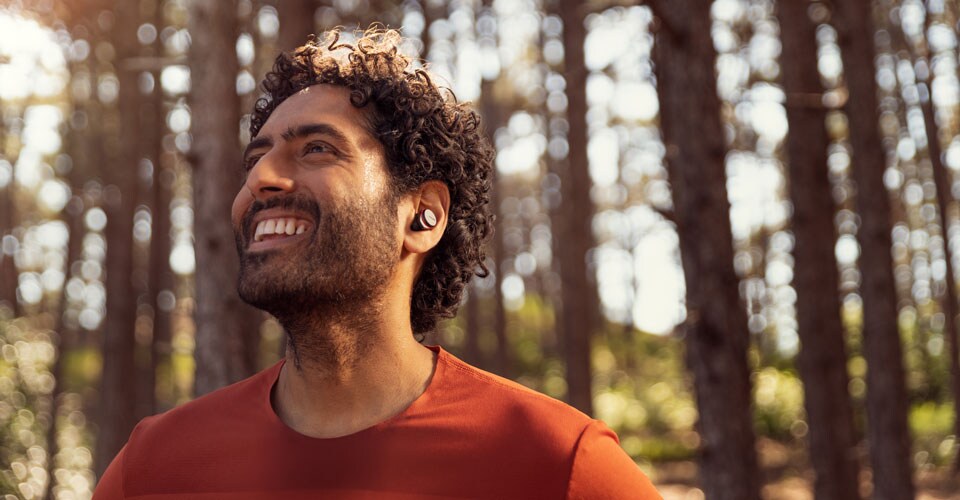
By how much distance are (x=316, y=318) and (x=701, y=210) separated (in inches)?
167

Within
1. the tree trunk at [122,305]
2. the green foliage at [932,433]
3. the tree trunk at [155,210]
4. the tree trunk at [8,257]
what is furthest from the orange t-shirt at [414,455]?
the tree trunk at [8,257]

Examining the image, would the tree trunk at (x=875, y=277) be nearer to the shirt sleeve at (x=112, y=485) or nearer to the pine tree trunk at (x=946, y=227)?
the pine tree trunk at (x=946, y=227)

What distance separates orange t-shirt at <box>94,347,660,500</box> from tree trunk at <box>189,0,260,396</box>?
4.01m

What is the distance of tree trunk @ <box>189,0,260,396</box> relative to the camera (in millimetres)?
6422

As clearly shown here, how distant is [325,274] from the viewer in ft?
7.53

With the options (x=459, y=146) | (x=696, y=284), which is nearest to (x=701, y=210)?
(x=696, y=284)

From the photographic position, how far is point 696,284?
6.16m

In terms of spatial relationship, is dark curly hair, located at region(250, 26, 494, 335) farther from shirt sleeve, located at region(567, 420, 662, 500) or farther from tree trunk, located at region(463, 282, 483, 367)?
tree trunk, located at region(463, 282, 483, 367)

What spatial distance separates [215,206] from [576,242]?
808 centimetres

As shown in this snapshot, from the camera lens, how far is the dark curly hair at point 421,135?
102 inches

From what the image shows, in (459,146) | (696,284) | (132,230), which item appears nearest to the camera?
(459,146)

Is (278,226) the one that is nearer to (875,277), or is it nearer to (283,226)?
(283,226)

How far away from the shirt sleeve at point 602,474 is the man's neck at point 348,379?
46cm

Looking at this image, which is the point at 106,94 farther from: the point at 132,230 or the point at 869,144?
the point at 869,144
